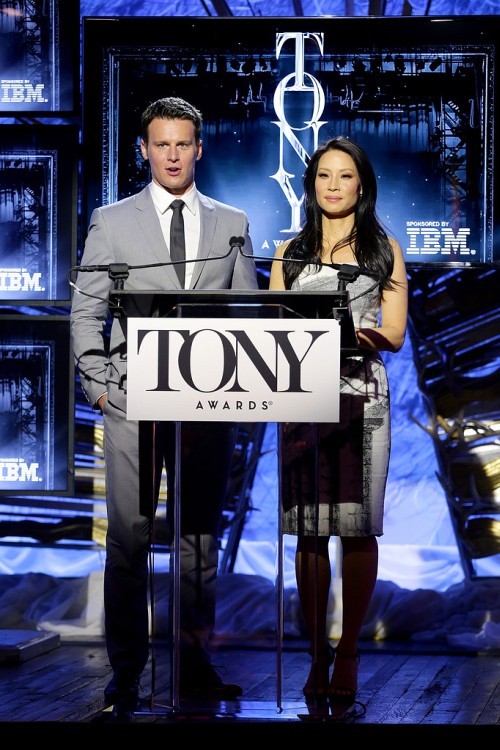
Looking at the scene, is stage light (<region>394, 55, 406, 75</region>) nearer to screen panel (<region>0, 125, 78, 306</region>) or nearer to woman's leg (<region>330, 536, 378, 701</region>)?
screen panel (<region>0, 125, 78, 306</region>)

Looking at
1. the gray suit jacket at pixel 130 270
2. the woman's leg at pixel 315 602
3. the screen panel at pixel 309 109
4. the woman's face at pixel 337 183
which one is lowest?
the woman's leg at pixel 315 602

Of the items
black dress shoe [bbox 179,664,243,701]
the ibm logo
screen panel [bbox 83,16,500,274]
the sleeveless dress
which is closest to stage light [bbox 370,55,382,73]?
screen panel [bbox 83,16,500,274]

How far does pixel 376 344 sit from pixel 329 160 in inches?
21.6

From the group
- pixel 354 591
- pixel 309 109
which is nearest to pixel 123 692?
pixel 354 591

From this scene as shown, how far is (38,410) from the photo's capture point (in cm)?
423

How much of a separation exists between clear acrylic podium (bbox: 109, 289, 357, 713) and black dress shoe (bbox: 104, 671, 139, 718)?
0.77ft

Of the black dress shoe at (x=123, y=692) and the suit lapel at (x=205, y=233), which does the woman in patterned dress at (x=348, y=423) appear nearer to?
the suit lapel at (x=205, y=233)

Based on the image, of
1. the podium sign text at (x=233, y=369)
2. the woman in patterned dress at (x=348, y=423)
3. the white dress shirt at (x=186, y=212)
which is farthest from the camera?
the white dress shirt at (x=186, y=212)

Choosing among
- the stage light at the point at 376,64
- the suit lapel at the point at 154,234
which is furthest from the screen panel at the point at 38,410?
the stage light at the point at 376,64

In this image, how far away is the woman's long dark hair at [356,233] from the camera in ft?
9.73

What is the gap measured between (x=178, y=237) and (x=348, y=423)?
70 cm

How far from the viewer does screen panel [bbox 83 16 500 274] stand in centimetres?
418

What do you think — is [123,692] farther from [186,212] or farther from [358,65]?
[358,65]

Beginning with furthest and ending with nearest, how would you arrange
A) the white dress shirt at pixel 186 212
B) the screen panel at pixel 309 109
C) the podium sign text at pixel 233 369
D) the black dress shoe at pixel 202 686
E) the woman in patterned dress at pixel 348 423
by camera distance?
the screen panel at pixel 309 109 < the white dress shirt at pixel 186 212 < the woman in patterned dress at pixel 348 423 < the black dress shoe at pixel 202 686 < the podium sign text at pixel 233 369
